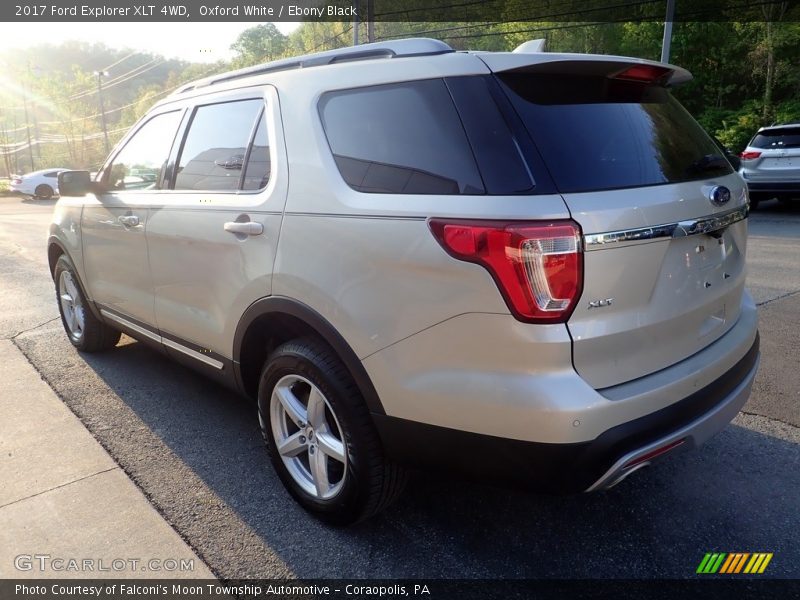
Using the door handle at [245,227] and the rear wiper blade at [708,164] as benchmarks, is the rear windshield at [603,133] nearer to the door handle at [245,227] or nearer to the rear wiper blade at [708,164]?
the rear wiper blade at [708,164]

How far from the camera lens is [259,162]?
8.98 ft

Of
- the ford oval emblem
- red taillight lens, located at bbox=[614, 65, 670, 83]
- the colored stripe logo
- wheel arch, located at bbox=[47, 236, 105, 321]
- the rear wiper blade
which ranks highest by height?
Answer: red taillight lens, located at bbox=[614, 65, 670, 83]

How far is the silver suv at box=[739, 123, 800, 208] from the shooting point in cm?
1107

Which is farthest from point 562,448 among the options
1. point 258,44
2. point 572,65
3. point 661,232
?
point 258,44

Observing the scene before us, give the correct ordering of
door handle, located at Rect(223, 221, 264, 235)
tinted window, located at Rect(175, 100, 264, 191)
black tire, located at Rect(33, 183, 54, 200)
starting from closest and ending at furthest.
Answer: door handle, located at Rect(223, 221, 264, 235) < tinted window, located at Rect(175, 100, 264, 191) < black tire, located at Rect(33, 183, 54, 200)

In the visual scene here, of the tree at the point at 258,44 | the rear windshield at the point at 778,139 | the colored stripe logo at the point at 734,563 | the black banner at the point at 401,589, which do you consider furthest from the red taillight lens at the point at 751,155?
the tree at the point at 258,44

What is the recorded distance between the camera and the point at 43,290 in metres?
7.18

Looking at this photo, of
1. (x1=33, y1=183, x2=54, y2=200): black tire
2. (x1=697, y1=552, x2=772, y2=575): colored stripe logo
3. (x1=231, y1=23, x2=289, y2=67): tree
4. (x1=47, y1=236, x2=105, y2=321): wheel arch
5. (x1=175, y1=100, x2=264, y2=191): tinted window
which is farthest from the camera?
(x1=231, y1=23, x2=289, y2=67): tree

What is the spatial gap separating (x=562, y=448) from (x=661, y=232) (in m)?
0.77

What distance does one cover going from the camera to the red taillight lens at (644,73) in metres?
2.30

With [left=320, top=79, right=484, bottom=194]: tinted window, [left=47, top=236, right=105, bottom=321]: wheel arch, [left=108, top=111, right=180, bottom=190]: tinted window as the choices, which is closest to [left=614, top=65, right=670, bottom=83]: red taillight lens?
[left=320, top=79, right=484, bottom=194]: tinted window

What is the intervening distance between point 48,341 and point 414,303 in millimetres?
4388

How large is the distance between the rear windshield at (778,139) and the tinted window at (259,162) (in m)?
11.4

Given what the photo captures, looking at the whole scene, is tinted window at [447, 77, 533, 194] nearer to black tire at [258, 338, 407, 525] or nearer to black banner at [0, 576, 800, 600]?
black tire at [258, 338, 407, 525]
